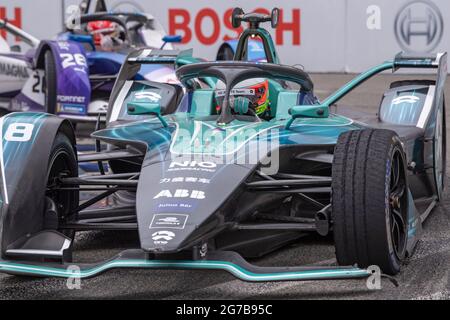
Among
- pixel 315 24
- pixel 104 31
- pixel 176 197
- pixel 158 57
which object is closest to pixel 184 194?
pixel 176 197

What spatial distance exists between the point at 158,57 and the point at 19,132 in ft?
8.10

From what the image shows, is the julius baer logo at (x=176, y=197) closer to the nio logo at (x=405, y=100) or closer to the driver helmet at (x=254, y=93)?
the driver helmet at (x=254, y=93)

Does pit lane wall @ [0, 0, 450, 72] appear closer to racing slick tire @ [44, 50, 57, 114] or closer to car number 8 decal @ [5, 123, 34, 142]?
racing slick tire @ [44, 50, 57, 114]

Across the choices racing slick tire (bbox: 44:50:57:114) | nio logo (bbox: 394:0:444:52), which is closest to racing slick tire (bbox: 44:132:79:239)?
racing slick tire (bbox: 44:50:57:114)

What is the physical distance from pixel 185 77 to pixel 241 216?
140 cm

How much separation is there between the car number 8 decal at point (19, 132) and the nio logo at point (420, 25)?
430 inches

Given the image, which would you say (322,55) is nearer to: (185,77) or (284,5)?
(284,5)

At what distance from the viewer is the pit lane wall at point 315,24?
15773mm

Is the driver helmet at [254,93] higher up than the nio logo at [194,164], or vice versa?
the driver helmet at [254,93]

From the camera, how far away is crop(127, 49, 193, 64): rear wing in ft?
25.7

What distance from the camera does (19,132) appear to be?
220 inches

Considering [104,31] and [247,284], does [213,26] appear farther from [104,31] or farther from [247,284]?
[247,284]

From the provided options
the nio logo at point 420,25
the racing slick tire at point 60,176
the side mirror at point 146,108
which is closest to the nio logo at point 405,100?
the side mirror at point 146,108

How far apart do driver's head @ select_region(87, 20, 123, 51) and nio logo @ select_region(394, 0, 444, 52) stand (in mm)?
5416
